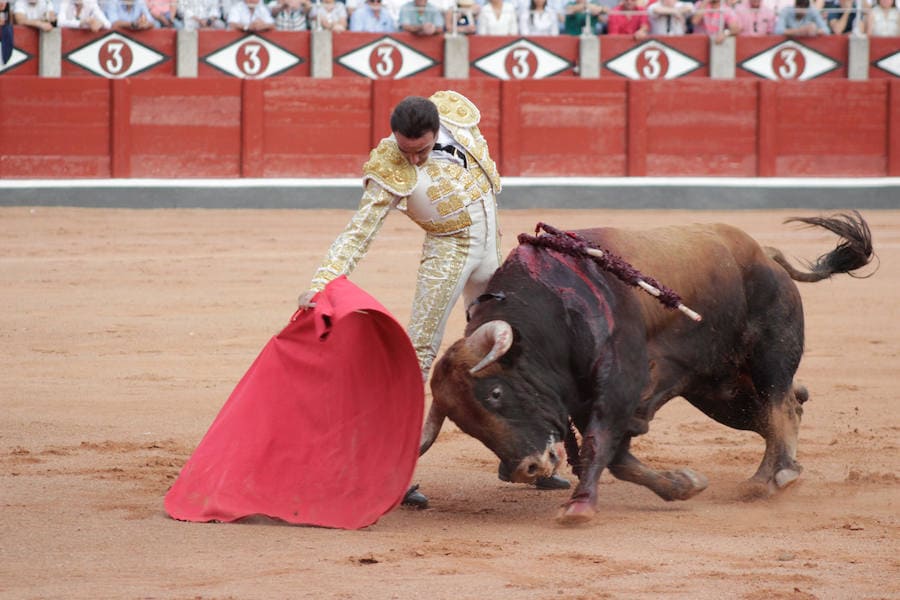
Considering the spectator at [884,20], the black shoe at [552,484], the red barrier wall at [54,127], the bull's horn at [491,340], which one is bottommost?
the black shoe at [552,484]

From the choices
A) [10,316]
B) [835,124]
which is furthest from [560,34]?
[10,316]

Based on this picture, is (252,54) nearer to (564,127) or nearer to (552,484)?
(564,127)

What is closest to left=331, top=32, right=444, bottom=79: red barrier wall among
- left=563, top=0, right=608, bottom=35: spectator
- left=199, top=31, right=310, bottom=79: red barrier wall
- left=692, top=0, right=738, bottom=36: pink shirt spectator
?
left=199, top=31, right=310, bottom=79: red barrier wall

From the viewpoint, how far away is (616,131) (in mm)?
12430

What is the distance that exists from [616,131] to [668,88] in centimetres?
56

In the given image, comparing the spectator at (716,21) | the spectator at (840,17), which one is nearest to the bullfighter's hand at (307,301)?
the spectator at (716,21)

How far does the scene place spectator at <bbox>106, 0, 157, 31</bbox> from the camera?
11.4m

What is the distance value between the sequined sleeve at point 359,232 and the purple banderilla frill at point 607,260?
1.32ft

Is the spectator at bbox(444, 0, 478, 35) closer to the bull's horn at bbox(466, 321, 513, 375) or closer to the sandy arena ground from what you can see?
the sandy arena ground

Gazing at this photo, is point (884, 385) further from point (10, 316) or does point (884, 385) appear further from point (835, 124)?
point (835, 124)

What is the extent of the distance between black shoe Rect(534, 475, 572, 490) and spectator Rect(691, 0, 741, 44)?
8.61 metres

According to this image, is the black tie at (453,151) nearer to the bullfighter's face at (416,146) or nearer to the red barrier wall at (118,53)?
the bullfighter's face at (416,146)

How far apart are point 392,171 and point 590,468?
0.91 m

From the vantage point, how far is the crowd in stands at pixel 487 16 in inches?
452
